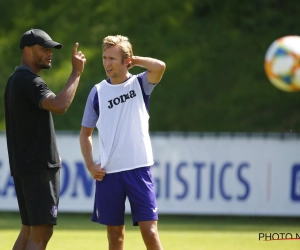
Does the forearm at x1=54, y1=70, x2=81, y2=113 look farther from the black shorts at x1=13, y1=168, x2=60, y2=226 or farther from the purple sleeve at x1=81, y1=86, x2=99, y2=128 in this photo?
the black shorts at x1=13, y1=168, x2=60, y2=226

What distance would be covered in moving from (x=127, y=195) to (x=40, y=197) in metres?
0.78

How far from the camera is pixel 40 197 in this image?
5891mm

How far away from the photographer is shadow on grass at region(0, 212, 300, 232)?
10.9 meters

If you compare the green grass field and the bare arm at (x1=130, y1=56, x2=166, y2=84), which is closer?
the bare arm at (x1=130, y1=56, x2=166, y2=84)

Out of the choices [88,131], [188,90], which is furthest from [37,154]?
[188,90]

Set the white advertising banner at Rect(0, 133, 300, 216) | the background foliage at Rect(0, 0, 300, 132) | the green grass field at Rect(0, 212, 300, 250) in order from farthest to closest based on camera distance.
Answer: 1. the background foliage at Rect(0, 0, 300, 132)
2. the white advertising banner at Rect(0, 133, 300, 216)
3. the green grass field at Rect(0, 212, 300, 250)

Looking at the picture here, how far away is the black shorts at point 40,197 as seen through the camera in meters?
5.88

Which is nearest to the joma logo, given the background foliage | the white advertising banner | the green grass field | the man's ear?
the man's ear

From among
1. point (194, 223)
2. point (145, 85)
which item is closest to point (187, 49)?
point (194, 223)

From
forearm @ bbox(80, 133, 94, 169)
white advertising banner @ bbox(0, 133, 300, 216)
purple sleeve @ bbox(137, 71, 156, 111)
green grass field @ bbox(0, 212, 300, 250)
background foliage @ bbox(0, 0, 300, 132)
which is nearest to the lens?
purple sleeve @ bbox(137, 71, 156, 111)

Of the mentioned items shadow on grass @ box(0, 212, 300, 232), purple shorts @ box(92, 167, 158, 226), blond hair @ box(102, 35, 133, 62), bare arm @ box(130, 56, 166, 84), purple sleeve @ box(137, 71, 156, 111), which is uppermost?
blond hair @ box(102, 35, 133, 62)

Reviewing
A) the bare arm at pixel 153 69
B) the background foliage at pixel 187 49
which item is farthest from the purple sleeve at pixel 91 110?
the background foliage at pixel 187 49

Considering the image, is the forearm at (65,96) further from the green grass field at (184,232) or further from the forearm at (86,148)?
the green grass field at (184,232)

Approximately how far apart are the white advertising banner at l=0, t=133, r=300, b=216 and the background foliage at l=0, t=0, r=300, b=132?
10.9 ft
